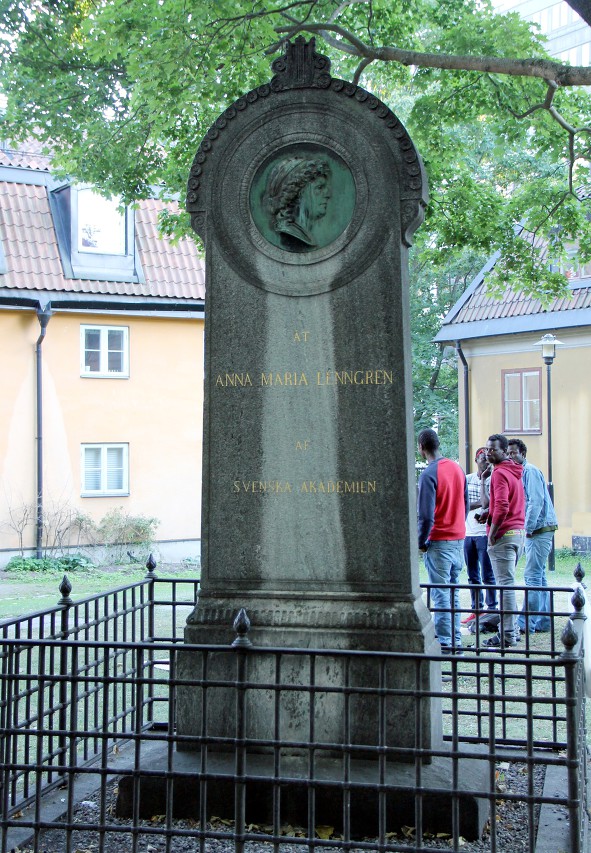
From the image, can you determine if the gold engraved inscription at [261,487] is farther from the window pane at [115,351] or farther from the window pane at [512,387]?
the window pane at [512,387]

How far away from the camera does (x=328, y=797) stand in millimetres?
5062

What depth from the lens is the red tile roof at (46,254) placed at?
22.4 metres

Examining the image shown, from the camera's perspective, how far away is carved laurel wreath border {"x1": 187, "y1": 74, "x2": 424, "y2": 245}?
5.58 meters

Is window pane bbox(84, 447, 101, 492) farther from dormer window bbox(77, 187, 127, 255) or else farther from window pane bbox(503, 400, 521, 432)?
window pane bbox(503, 400, 521, 432)

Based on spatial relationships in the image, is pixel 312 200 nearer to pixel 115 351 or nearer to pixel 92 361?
pixel 92 361

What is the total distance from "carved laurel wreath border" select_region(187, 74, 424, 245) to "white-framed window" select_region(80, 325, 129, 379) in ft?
57.7

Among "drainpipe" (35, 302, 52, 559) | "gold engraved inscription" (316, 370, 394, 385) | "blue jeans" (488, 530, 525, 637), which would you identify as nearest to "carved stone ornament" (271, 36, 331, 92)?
"gold engraved inscription" (316, 370, 394, 385)

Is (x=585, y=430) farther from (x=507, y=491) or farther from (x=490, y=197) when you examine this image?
(x=507, y=491)

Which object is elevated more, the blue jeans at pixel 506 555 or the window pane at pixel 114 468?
the window pane at pixel 114 468

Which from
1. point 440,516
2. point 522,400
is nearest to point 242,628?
point 440,516

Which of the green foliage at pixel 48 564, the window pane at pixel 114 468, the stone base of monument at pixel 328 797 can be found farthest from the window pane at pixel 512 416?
the stone base of monument at pixel 328 797

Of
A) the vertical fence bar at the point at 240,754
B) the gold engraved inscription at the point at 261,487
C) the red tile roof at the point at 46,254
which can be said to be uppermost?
the red tile roof at the point at 46,254

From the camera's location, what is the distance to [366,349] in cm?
559

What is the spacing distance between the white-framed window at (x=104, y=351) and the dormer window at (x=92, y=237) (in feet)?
3.78
